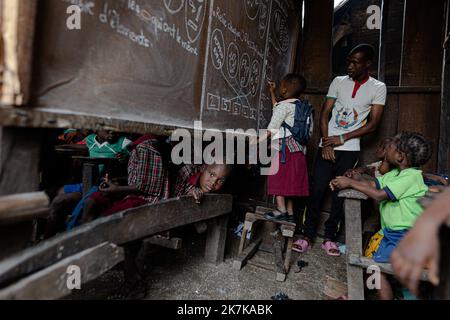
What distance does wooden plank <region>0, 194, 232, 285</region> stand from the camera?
121 cm

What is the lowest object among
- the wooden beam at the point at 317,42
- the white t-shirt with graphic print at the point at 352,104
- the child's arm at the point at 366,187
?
the child's arm at the point at 366,187

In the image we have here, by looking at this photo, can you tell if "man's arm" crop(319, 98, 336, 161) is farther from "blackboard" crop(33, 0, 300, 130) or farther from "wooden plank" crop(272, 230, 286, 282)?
"wooden plank" crop(272, 230, 286, 282)

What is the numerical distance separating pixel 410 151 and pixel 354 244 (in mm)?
861

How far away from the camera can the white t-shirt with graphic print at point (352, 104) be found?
11.1ft

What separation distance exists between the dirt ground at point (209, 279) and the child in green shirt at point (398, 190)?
2.47ft

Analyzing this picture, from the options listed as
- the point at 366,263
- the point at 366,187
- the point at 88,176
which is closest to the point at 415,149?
the point at 366,187

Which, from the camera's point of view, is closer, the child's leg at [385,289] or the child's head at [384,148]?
the child's leg at [385,289]

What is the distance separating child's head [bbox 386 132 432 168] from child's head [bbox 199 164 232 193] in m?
1.46

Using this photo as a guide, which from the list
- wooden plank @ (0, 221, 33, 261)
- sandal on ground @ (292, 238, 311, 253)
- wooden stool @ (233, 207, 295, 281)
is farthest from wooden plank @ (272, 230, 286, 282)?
wooden plank @ (0, 221, 33, 261)

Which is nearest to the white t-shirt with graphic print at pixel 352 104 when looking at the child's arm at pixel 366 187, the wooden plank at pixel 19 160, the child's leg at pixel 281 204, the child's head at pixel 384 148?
the child's head at pixel 384 148

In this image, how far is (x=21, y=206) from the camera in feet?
3.97

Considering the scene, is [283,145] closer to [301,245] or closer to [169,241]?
[301,245]

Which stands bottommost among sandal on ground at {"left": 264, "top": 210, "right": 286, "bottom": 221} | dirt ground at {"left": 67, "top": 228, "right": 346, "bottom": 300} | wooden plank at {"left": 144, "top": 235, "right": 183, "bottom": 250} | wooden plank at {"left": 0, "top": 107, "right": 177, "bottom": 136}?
dirt ground at {"left": 67, "top": 228, "right": 346, "bottom": 300}

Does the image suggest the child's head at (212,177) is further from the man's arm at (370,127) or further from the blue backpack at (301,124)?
the man's arm at (370,127)
